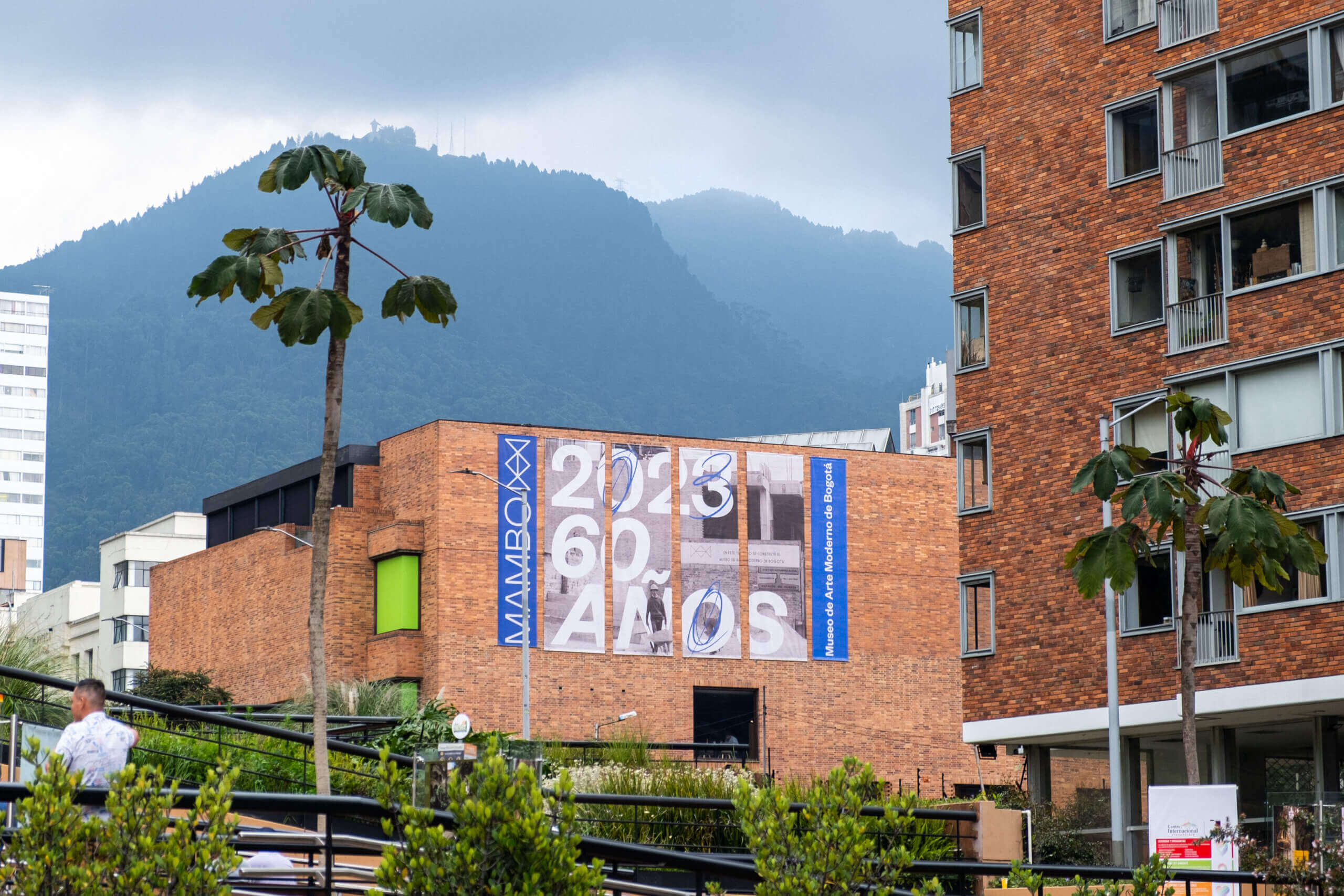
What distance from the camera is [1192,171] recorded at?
125ft

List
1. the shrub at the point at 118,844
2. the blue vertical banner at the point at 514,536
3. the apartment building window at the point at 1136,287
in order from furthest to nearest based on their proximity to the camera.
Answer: the blue vertical banner at the point at 514,536, the apartment building window at the point at 1136,287, the shrub at the point at 118,844

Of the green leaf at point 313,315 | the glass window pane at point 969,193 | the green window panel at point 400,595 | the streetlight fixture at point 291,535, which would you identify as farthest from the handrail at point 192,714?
the streetlight fixture at point 291,535

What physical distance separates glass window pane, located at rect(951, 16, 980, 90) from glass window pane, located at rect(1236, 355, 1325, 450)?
1132cm

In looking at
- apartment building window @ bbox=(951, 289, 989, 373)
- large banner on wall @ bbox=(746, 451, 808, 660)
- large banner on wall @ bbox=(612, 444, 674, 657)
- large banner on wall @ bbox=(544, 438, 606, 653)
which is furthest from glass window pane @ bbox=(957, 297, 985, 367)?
large banner on wall @ bbox=(746, 451, 808, 660)

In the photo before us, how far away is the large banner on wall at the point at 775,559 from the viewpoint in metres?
68.4

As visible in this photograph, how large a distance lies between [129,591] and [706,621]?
55.4m

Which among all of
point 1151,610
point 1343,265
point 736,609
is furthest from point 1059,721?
point 736,609

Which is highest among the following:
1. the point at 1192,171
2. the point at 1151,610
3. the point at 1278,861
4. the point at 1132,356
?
the point at 1192,171

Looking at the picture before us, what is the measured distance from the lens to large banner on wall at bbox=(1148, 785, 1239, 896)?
19.9m

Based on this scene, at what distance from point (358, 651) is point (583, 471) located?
10507 mm

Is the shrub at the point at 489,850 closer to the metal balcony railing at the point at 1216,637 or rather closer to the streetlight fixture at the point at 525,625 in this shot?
Answer: the metal balcony railing at the point at 1216,637

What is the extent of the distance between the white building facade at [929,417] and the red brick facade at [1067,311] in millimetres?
137725

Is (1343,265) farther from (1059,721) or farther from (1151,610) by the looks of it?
(1059,721)

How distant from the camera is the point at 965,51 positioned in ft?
146
